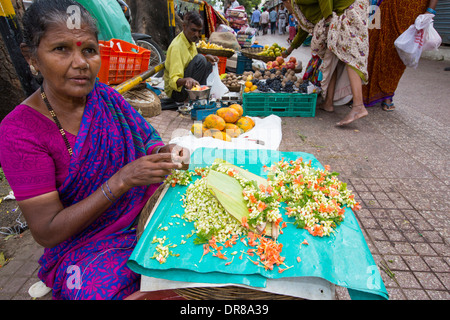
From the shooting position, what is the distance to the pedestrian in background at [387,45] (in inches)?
183

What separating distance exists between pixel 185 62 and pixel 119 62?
55.0 inches

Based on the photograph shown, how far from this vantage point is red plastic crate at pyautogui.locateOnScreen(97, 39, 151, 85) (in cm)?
415

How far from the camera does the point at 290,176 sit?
195 centimetres

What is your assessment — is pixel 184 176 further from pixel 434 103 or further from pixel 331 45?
pixel 434 103

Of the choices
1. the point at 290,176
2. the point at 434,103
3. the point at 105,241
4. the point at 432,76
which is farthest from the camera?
the point at 432,76

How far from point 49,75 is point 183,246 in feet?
3.73

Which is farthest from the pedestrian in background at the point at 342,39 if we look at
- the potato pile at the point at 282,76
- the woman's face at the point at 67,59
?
the woman's face at the point at 67,59

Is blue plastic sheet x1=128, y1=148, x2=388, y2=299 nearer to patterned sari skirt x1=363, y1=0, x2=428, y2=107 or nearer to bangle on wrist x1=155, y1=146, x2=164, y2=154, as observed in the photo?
bangle on wrist x1=155, y1=146, x2=164, y2=154

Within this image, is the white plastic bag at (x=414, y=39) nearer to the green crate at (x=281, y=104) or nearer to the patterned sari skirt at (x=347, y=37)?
the patterned sari skirt at (x=347, y=37)

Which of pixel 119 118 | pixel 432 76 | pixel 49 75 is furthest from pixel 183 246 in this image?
pixel 432 76

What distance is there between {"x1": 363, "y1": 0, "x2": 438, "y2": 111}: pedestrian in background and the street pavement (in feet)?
1.27

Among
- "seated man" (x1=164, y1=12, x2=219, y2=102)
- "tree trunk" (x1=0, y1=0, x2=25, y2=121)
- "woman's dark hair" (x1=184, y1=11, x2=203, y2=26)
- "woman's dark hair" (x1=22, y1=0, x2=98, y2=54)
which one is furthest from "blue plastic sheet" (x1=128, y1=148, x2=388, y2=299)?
"woman's dark hair" (x1=184, y1=11, x2=203, y2=26)

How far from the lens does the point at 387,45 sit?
16.3ft

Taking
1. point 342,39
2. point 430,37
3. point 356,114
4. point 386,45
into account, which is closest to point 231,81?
point 342,39
